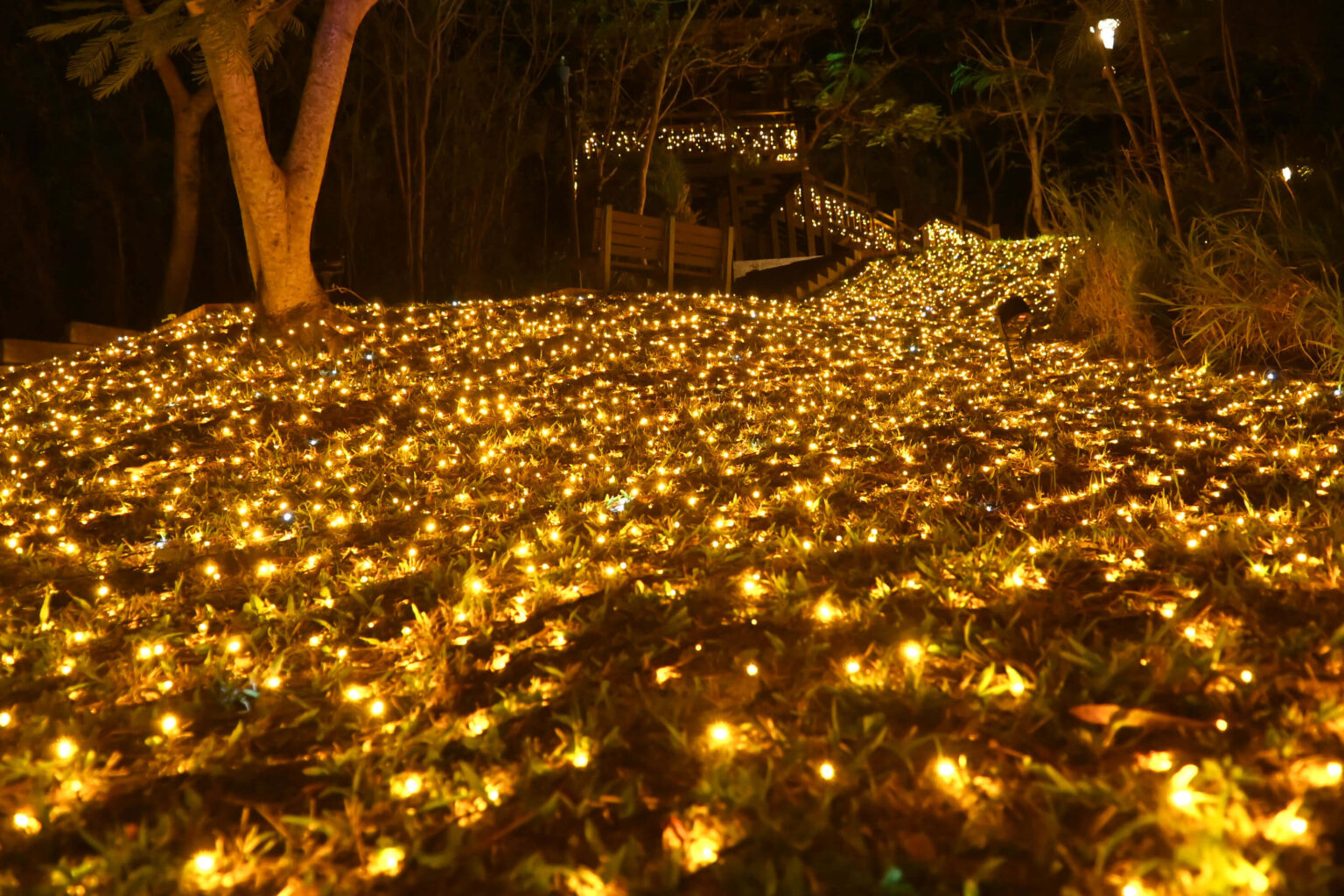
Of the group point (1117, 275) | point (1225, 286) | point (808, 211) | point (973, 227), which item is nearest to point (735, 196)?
point (808, 211)

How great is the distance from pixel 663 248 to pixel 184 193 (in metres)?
5.34

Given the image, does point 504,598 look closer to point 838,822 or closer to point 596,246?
point 838,822

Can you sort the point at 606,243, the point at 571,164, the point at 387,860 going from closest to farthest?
the point at 387,860, the point at 606,243, the point at 571,164

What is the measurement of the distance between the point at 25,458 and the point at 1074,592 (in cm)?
536

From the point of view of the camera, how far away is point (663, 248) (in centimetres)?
1099

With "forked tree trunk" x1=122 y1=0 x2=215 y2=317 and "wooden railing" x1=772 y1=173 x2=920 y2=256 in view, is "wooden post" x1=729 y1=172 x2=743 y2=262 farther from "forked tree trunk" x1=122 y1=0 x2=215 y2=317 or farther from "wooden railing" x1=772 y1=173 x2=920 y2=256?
"forked tree trunk" x1=122 y1=0 x2=215 y2=317

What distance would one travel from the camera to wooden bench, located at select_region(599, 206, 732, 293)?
34.2 ft

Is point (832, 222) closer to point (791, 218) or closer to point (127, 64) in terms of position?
point (791, 218)

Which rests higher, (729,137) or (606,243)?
(729,137)

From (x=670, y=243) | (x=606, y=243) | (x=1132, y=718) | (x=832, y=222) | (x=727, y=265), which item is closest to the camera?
(x=1132, y=718)

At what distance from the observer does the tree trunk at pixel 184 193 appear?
909 cm

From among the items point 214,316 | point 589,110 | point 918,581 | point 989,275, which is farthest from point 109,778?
point 589,110

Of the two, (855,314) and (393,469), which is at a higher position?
(855,314)

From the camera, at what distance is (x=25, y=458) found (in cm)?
491
